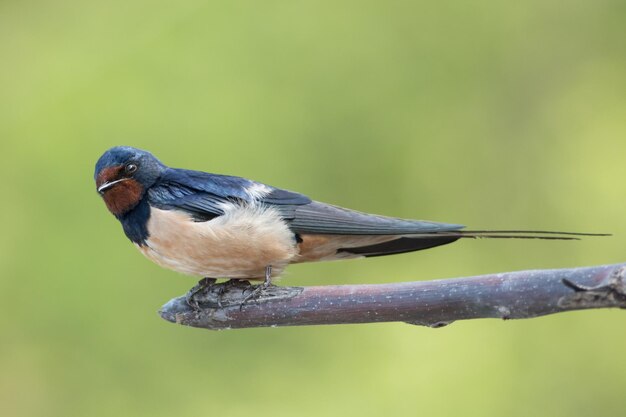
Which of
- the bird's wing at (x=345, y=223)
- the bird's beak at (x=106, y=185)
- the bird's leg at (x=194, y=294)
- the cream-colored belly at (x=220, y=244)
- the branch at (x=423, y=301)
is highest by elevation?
the bird's wing at (x=345, y=223)

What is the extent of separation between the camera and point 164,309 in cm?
220

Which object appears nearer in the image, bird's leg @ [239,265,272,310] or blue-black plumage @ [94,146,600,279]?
bird's leg @ [239,265,272,310]

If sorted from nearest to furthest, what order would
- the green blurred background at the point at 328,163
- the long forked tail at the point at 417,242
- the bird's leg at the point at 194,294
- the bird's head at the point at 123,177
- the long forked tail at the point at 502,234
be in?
the long forked tail at the point at 502,234 < the long forked tail at the point at 417,242 < the bird's leg at the point at 194,294 < the bird's head at the point at 123,177 < the green blurred background at the point at 328,163

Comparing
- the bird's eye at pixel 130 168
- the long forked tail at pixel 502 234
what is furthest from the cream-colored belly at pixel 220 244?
the long forked tail at pixel 502 234

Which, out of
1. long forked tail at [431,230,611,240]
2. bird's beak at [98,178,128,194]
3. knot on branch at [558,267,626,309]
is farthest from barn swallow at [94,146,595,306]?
knot on branch at [558,267,626,309]

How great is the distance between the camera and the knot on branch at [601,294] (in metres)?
1.54

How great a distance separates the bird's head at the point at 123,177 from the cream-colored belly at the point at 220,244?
7cm

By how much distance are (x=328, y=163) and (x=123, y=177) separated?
166 cm

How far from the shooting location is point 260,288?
7.04 feet

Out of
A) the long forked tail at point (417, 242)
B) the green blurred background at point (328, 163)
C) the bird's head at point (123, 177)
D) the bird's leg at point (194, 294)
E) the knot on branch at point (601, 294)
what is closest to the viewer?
the knot on branch at point (601, 294)

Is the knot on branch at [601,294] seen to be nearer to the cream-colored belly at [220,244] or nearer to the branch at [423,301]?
the branch at [423,301]

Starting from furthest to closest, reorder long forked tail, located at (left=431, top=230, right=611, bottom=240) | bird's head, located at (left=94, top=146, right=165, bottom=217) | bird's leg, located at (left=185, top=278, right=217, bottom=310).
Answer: bird's head, located at (left=94, top=146, right=165, bottom=217) < bird's leg, located at (left=185, top=278, right=217, bottom=310) < long forked tail, located at (left=431, top=230, right=611, bottom=240)

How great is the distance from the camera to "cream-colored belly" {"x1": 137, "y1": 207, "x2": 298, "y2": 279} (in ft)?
7.24

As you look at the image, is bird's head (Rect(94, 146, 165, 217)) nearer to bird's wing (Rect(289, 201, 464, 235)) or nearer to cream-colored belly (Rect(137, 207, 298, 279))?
cream-colored belly (Rect(137, 207, 298, 279))
